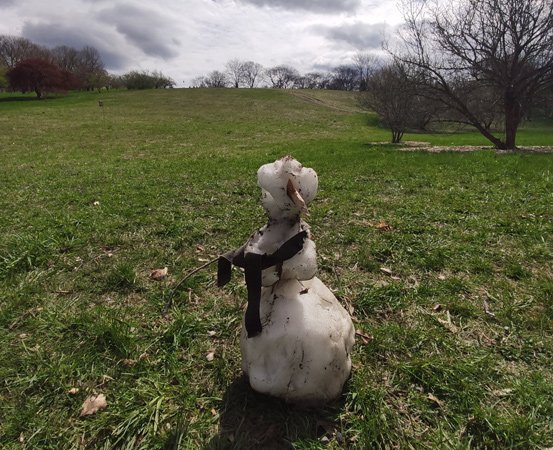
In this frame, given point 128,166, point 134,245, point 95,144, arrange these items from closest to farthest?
1. point 134,245
2. point 128,166
3. point 95,144

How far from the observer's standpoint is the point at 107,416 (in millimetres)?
2654

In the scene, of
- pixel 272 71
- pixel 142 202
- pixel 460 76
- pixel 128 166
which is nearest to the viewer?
pixel 142 202

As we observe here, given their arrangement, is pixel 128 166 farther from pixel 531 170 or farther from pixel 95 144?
pixel 531 170

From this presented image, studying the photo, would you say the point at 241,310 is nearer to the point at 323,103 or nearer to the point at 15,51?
the point at 323,103

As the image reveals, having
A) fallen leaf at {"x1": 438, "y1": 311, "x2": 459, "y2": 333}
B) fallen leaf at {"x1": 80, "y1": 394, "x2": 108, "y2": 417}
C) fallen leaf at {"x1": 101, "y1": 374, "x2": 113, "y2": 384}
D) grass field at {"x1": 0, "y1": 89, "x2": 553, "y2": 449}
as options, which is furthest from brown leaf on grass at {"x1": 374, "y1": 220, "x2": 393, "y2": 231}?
fallen leaf at {"x1": 80, "y1": 394, "x2": 108, "y2": 417}

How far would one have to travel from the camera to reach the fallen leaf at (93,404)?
8.88 feet

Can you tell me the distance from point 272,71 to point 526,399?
12694 cm

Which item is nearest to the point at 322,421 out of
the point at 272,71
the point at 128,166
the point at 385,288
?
the point at 385,288

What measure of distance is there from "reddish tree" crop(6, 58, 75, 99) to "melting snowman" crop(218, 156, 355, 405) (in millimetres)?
71529

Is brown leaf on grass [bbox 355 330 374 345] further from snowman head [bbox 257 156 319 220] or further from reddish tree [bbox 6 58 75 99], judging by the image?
reddish tree [bbox 6 58 75 99]

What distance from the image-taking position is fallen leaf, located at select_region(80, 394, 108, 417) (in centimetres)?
271

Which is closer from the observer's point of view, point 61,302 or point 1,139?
point 61,302

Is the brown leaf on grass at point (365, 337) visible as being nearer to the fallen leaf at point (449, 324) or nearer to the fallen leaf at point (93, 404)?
the fallen leaf at point (449, 324)

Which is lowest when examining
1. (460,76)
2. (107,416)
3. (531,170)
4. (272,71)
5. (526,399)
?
(107,416)
